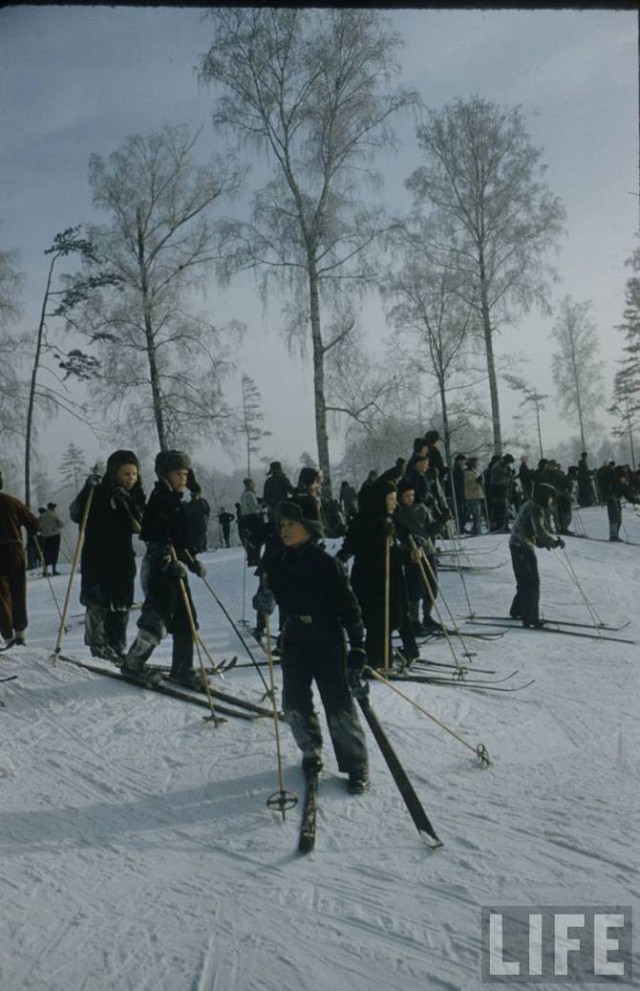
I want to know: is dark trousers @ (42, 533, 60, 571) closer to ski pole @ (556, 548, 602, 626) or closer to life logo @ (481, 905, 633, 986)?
ski pole @ (556, 548, 602, 626)

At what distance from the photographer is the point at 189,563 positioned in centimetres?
467

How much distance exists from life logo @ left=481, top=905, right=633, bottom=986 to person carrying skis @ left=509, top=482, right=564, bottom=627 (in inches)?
204

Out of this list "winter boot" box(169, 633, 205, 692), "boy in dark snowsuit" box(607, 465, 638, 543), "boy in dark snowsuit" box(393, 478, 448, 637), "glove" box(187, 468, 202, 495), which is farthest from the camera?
"boy in dark snowsuit" box(607, 465, 638, 543)

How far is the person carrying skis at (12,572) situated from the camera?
16.7 feet

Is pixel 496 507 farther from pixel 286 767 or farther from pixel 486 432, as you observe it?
pixel 286 767

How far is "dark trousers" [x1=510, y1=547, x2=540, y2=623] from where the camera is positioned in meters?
7.52

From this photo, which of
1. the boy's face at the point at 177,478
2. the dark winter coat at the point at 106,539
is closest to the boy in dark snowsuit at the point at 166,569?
the boy's face at the point at 177,478

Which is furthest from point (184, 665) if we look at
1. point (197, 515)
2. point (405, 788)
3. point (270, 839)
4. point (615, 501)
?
point (615, 501)

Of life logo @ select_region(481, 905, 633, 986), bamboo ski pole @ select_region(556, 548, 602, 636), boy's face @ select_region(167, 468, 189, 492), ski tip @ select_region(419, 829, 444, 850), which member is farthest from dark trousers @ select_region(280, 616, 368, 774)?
bamboo ski pole @ select_region(556, 548, 602, 636)

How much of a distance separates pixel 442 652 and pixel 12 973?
15.9 feet

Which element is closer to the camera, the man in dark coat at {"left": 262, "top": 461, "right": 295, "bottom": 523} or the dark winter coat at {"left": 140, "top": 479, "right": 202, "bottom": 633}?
the dark winter coat at {"left": 140, "top": 479, "right": 202, "bottom": 633}

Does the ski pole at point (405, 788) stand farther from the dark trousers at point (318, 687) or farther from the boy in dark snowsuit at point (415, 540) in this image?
the boy in dark snowsuit at point (415, 540)

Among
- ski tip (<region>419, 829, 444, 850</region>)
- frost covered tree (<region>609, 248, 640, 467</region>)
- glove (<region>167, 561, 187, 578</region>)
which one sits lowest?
ski tip (<region>419, 829, 444, 850</region>)

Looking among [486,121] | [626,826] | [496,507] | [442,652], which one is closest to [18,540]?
[442,652]
